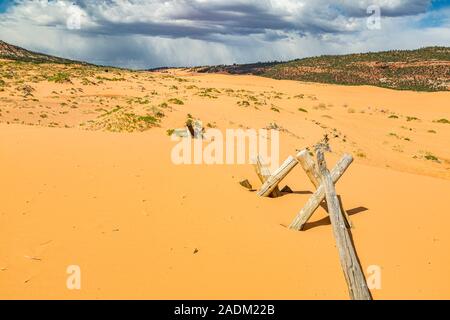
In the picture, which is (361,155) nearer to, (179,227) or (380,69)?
(179,227)

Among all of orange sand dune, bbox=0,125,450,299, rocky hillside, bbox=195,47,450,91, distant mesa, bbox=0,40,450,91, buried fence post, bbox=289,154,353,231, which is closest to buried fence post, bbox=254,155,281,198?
orange sand dune, bbox=0,125,450,299

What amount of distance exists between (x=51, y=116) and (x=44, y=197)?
61.8ft

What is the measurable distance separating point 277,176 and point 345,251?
289 cm

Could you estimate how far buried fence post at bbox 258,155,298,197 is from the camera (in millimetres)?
8492

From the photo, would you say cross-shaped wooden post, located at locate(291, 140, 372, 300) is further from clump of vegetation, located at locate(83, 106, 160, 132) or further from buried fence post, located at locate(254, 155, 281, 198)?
clump of vegetation, located at locate(83, 106, 160, 132)

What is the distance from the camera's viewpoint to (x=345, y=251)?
19.6 feet

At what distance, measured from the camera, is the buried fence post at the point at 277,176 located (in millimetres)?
8492

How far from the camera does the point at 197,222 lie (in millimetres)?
7082

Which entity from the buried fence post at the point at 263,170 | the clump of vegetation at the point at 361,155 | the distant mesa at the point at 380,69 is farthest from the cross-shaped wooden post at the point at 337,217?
the distant mesa at the point at 380,69

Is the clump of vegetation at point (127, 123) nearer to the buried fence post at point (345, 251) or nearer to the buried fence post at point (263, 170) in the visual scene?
the buried fence post at point (263, 170)

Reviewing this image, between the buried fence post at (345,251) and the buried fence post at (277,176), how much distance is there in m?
1.41

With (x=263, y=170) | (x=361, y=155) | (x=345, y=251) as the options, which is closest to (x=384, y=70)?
(x=361, y=155)

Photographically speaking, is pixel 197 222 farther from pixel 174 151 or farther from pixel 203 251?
pixel 174 151

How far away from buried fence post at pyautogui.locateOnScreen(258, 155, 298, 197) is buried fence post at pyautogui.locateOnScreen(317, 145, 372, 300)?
1407 mm
